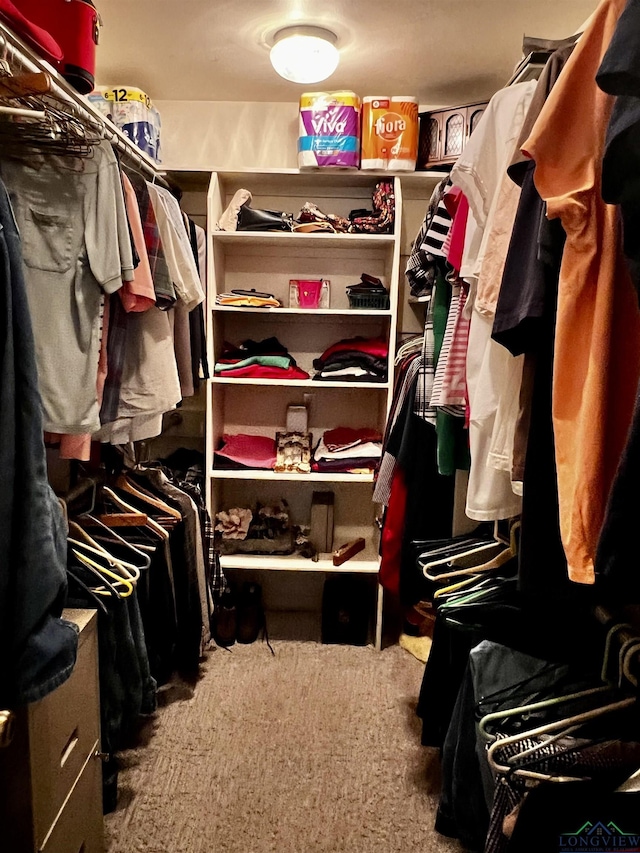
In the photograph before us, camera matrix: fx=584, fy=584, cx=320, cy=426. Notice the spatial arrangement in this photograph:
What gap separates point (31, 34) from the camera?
4.03ft

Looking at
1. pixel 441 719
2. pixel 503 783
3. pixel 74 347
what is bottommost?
pixel 441 719

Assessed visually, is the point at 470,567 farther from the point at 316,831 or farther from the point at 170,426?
the point at 170,426

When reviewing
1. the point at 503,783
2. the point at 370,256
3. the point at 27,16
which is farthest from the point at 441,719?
the point at 27,16

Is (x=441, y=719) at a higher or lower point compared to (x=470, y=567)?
Answer: lower

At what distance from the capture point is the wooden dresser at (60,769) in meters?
1.14

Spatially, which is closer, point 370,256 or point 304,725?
point 304,725

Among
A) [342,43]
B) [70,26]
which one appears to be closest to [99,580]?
[70,26]

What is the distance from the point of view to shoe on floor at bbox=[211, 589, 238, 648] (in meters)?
2.55

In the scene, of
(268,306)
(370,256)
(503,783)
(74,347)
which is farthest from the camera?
(370,256)

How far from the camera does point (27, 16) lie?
4.57 ft

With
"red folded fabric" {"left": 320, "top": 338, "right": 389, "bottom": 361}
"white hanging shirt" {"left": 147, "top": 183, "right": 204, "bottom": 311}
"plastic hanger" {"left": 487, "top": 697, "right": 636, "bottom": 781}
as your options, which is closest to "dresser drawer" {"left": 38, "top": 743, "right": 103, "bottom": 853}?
"plastic hanger" {"left": 487, "top": 697, "right": 636, "bottom": 781}

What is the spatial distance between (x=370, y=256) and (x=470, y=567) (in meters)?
1.58

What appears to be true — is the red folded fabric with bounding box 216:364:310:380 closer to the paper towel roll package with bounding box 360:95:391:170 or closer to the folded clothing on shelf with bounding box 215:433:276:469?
the folded clothing on shelf with bounding box 215:433:276:469

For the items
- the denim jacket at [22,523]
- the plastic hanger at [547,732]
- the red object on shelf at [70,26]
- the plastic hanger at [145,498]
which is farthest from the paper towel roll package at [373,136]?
the plastic hanger at [547,732]
